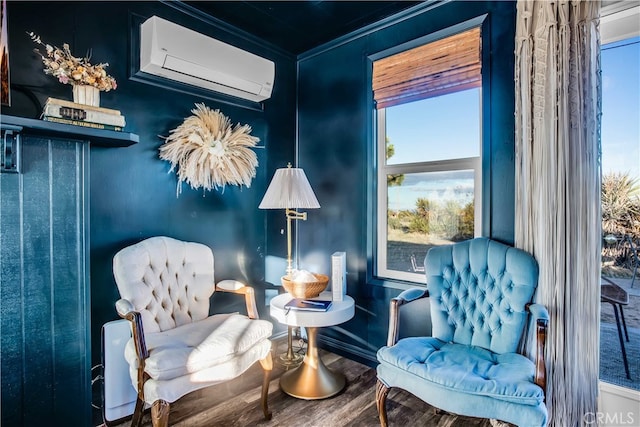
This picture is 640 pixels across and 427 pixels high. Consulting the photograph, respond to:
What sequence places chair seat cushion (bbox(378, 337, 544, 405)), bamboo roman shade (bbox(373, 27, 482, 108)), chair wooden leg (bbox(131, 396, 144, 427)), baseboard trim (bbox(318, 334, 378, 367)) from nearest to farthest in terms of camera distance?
chair seat cushion (bbox(378, 337, 544, 405))
chair wooden leg (bbox(131, 396, 144, 427))
bamboo roman shade (bbox(373, 27, 482, 108))
baseboard trim (bbox(318, 334, 378, 367))

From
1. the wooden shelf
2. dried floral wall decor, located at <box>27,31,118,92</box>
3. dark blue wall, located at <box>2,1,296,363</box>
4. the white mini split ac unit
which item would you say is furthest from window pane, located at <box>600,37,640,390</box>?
dried floral wall decor, located at <box>27,31,118,92</box>

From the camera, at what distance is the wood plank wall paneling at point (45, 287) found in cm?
161

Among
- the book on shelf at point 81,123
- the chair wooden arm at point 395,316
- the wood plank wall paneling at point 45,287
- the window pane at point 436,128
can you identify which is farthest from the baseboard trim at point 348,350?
the book on shelf at point 81,123

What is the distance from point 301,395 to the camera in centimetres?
220

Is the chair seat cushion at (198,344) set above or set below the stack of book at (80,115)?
below

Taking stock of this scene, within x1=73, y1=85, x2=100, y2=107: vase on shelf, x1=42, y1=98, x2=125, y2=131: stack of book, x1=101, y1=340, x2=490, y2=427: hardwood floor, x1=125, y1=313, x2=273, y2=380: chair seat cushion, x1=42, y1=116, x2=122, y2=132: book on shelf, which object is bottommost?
x1=101, y1=340, x2=490, y2=427: hardwood floor

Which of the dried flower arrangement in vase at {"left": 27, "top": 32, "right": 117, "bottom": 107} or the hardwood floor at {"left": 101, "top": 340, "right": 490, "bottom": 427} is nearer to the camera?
the dried flower arrangement in vase at {"left": 27, "top": 32, "right": 117, "bottom": 107}

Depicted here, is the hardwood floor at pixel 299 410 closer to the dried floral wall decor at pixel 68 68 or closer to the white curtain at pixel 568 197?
the white curtain at pixel 568 197

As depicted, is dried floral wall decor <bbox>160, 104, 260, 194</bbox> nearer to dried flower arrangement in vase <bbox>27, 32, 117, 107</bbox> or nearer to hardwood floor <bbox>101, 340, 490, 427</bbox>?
dried flower arrangement in vase <bbox>27, 32, 117, 107</bbox>

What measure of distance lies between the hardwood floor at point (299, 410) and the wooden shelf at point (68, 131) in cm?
A: 160

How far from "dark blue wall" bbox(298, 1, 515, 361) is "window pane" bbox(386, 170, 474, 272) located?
0.17 m

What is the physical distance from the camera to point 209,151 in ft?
8.02

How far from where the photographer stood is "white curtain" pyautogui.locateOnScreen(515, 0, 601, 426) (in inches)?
67.6

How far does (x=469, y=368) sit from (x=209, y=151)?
2.03 m
